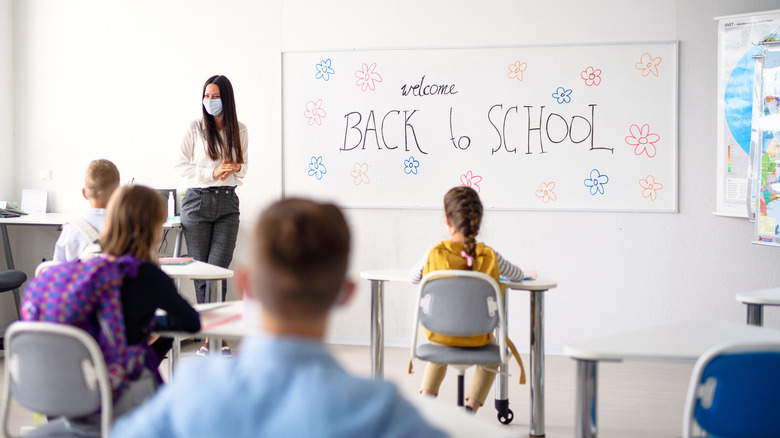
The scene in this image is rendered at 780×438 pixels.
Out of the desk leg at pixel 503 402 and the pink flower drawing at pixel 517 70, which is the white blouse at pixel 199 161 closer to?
the pink flower drawing at pixel 517 70

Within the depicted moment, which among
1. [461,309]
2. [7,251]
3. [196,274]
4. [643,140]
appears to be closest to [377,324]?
[461,309]

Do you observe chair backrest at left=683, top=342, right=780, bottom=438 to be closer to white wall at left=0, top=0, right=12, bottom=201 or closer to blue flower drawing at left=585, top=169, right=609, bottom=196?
blue flower drawing at left=585, top=169, right=609, bottom=196

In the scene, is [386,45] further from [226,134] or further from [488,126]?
[226,134]

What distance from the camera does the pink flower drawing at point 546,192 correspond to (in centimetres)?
466

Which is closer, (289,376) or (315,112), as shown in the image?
(289,376)

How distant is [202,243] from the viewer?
431 centimetres

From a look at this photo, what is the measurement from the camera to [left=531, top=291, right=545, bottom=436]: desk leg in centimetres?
313

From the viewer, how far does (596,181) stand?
4609 millimetres

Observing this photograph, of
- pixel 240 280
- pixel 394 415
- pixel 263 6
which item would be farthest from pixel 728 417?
pixel 263 6

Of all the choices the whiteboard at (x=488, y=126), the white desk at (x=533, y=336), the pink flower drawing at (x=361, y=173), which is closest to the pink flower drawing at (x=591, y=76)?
the whiteboard at (x=488, y=126)

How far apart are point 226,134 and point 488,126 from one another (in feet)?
5.28

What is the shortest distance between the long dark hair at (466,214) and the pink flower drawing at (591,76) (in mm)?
1999

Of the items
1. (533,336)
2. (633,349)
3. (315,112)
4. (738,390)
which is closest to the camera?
(738,390)

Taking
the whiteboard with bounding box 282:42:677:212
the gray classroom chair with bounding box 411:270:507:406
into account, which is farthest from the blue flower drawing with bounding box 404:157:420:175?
the gray classroom chair with bounding box 411:270:507:406
